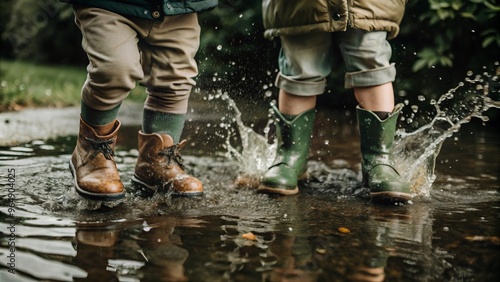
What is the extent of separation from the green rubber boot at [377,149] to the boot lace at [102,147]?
98 cm

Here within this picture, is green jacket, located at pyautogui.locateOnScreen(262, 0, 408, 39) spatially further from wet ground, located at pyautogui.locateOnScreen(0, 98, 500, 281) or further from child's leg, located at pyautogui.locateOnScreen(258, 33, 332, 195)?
wet ground, located at pyautogui.locateOnScreen(0, 98, 500, 281)

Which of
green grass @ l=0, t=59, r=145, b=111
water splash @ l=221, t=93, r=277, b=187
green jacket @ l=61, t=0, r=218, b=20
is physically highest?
green jacket @ l=61, t=0, r=218, b=20

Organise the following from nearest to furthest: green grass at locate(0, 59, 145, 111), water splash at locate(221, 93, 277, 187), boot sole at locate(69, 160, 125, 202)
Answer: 1. boot sole at locate(69, 160, 125, 202)
2. water splash at locate(221, 93, 277, 187)
3. green grass at locate(0, 59, 145, 111)

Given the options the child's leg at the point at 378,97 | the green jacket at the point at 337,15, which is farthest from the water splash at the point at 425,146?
the green jacket at the point at 337,15

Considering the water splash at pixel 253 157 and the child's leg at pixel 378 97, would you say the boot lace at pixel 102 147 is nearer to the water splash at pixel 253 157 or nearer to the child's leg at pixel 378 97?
the water splash at pixel 253 157

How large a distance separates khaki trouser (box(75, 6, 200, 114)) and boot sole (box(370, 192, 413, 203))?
817 mm

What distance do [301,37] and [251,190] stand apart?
2.13 feet

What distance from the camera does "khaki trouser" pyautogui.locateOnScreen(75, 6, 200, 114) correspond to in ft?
6.95

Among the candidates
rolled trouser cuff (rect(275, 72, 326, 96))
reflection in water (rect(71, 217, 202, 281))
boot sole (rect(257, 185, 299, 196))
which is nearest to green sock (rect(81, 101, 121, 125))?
reflection in water (rect(71, 217, 202, 281))

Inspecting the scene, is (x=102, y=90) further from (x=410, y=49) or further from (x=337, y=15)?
(x=410, y=49)

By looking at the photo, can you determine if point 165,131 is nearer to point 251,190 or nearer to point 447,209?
point 251,190

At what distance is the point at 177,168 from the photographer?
242 centimetres

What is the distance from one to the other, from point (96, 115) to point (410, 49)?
2.67m

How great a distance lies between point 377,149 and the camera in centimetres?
251
